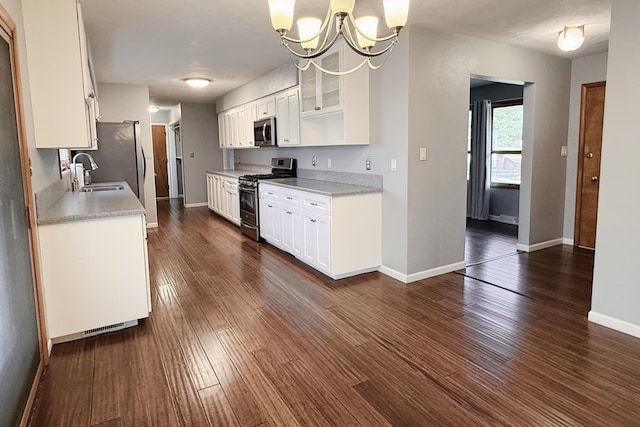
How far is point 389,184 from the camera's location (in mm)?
3990

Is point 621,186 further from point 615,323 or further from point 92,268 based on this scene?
point 92,268

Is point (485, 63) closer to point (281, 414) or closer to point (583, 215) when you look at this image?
point (583, 215)

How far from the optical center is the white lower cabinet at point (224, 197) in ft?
22.0

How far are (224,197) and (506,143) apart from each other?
16.5ft

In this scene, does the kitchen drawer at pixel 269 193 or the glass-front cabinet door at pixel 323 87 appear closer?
the glass-front cabinet door at pixel 323 87

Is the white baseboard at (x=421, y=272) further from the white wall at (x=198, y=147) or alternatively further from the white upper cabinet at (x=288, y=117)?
the white wall at (x=198, y=147)

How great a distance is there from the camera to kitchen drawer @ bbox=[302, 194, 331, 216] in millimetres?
3910

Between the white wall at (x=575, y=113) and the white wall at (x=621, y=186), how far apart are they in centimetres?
257

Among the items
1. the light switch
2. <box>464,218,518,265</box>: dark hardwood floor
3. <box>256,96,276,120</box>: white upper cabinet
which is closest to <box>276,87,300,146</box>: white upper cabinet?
<box>256,96,276,120</box>: white upper cabinet

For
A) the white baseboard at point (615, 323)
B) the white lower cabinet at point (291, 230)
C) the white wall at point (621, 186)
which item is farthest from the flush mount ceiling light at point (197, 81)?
the white baseboard at point (615, 323)

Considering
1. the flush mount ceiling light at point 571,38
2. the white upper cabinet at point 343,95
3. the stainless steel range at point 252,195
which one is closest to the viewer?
the flush mount ceiling light at point 571,38

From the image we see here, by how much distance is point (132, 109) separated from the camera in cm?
670

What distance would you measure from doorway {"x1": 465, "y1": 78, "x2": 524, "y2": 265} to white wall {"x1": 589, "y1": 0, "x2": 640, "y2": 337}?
332 centimetres

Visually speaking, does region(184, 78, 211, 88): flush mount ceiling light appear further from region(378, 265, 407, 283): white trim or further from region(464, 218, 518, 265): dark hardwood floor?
region(464, 218, 518, 265): dark hardwood floor
